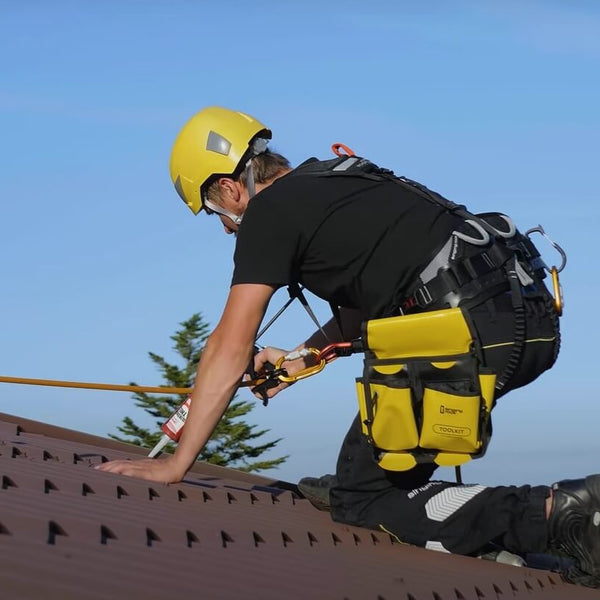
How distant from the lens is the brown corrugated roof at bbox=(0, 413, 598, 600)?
2.64m

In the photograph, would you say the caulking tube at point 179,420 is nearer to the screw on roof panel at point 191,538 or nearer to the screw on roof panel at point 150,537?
the screw on roof panel at point 191,538

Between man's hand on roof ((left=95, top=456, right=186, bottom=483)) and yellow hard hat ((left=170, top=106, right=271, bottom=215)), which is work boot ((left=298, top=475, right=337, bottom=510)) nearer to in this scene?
man's hand on roof ((left=95, top=456, right=186, bottom=483))

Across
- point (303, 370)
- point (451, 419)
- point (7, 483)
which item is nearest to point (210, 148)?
point (303, 370)

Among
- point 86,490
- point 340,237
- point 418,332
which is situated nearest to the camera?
point 86,490

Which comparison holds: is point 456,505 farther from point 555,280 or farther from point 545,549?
point 555,280

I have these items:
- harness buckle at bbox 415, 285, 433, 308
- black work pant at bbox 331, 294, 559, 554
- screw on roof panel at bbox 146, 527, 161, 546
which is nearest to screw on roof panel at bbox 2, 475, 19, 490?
screw on roof panel at bbox 146, 527, 161, 546

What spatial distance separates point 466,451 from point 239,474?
240 centimetres

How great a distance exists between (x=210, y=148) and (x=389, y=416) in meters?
1.51

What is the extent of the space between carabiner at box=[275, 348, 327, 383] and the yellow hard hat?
814 millimetres

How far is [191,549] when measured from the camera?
3367 millimetres

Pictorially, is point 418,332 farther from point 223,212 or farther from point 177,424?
point 177,424

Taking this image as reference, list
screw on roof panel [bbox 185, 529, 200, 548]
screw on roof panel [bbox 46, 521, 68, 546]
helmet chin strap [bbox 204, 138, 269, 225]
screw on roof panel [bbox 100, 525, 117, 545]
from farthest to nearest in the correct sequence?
helmet chin strap [bbox 204, 138, 269, 225] → screw on roof panel [bbox 185, 529, 200, 548] → screw on roof panel [bbox 100, 525, 117, 545] → screw on roof panel [bbox 46, 521, 68, 546]

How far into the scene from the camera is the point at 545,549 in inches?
185

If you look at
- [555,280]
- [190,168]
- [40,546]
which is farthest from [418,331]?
[40,546]
